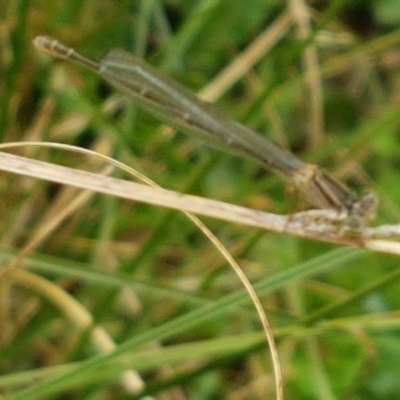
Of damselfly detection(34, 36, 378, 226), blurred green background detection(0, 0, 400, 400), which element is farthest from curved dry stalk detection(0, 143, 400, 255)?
blurred green background detection(0, 0, 400, 400)

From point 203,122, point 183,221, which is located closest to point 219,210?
point 203,122

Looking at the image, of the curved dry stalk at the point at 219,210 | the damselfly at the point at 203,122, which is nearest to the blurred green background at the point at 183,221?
A: the damselfly at the point at 203,122

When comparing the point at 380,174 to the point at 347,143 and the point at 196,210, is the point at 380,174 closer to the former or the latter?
the point at 347,143

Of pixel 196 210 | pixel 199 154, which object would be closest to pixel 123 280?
pixel 196 210

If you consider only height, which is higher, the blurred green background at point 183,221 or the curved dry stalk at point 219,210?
the blurred green background at point 183,221

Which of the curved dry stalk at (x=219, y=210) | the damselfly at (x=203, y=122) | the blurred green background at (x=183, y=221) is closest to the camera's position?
the curved dry stalk at (x=219, y=210)

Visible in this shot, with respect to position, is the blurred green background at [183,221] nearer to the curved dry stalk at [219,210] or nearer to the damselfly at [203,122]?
the damselfly at [203,122]

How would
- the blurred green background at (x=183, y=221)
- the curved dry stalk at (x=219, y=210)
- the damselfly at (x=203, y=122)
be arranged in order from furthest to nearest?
the blurred green background at (x=183, y=221) → the damselfly at (x=203, y=122) → the curved dry stalk at (x=219, y=210)

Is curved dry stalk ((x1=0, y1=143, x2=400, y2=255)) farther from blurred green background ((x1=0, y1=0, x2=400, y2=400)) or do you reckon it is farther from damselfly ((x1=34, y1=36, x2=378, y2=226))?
blurred green background ((x1=0, y1=0, x2=400, y2=400))

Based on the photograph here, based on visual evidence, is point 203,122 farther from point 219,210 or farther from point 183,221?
point 183,221
